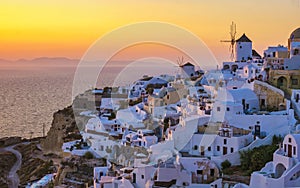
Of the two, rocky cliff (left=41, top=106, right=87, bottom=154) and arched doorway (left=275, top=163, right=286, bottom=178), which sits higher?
arched doorway (left=275, top=163, right=286, bottom=178)

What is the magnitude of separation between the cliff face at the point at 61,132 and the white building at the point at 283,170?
14971mm

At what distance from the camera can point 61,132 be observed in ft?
101

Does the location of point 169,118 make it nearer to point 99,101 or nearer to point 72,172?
point 72,172

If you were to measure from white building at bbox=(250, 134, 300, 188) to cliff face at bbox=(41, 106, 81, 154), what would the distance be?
589 inches

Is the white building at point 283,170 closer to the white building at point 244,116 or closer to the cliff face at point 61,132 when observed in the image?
the white building at point 244,116

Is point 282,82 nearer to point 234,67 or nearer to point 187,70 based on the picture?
point 234,67

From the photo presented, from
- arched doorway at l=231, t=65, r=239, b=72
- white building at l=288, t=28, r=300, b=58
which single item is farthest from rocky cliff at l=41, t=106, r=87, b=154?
white building at l=288, t=28, r=300, b=58

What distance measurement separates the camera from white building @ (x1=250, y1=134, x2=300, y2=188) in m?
12.8

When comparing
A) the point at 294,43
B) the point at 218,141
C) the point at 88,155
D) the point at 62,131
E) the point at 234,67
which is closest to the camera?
the point at 218,141

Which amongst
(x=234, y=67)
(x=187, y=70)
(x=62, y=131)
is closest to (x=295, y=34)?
(x=234, y=67)

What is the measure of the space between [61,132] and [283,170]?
19.5 meters

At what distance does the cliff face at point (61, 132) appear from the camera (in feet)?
94.1

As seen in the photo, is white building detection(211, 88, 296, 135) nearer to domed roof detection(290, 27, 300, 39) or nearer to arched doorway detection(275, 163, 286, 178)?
arched doorway detection(275, 163, 286, 178)

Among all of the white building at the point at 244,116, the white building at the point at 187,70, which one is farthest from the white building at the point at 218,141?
the white building at the point at 187,70
